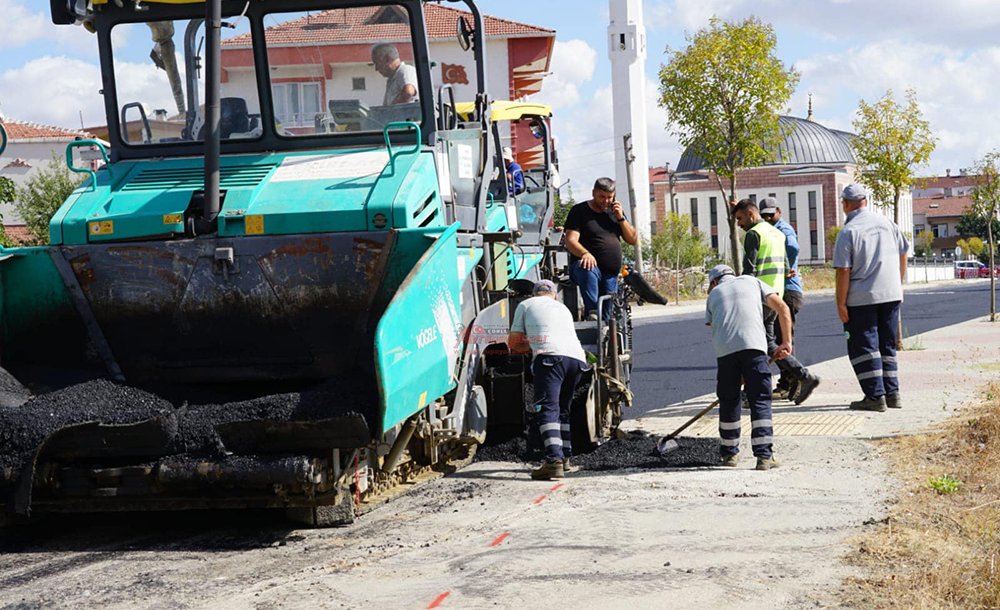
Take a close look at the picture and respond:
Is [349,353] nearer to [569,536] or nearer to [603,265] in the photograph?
[569,536]

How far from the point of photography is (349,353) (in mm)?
7445

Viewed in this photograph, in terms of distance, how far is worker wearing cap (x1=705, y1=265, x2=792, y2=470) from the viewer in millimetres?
8688

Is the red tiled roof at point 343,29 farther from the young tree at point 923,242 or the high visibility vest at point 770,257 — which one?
the young tree at point 923,242

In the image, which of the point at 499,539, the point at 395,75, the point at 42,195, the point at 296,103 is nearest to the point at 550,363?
the point at 395,75

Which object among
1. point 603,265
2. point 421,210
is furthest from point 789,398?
point 421,210

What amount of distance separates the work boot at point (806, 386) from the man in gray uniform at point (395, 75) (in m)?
4.56

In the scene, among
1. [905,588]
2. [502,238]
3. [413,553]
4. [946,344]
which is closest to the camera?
[905,588]

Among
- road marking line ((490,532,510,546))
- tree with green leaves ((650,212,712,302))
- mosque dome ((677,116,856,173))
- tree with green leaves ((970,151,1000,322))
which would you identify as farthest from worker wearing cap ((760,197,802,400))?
mosque dome ((677,116,856,173))

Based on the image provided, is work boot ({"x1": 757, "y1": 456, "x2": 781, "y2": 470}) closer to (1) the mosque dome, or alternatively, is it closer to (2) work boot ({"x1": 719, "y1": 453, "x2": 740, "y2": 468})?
(2) work boot ({"x1": 719, "y1": 453, "x2": 740, "y2": 468})

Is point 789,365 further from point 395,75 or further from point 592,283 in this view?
point 395,75

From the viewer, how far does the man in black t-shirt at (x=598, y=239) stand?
1065 cm

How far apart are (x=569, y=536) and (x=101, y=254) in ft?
10.7

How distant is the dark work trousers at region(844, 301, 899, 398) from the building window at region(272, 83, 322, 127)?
5.35m

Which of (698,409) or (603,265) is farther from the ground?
(603,265)
